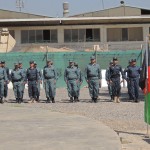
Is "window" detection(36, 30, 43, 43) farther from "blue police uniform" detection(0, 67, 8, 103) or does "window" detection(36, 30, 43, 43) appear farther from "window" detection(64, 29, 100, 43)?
"blue police uniform" detection(0, 67, 8, 103)

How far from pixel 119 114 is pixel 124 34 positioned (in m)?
33.4

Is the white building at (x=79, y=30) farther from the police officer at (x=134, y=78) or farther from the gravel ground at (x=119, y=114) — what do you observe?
the police officer at (x=134, y=78)

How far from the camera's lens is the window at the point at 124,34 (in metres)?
49.1

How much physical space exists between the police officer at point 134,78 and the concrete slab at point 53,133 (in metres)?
5.15

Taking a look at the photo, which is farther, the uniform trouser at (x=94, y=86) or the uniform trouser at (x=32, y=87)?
the uniform trouser at (x=32, y=87)

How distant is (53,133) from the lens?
39.5ft

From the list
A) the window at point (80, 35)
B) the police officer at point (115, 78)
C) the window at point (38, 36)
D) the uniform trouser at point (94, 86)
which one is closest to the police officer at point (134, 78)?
the police officer at point (115, 78)

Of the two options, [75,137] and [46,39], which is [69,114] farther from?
[46,39]

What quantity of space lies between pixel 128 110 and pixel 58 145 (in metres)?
7.29

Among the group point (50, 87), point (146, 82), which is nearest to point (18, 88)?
point (50, 87)

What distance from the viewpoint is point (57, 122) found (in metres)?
14.1

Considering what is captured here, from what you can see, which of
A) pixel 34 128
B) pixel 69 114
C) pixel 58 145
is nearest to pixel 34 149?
pixel 58 145

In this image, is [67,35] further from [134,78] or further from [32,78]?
[134,78]

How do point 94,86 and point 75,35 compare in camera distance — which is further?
point 75,35
